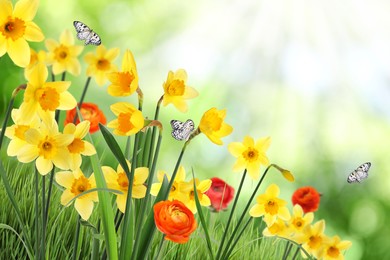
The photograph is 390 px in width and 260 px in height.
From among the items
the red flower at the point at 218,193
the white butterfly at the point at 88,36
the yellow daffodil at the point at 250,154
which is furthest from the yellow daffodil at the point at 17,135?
the red flower at the point at 218,193

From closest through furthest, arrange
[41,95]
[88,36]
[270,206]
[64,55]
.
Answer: [41,95], [88,36], [270,206], [64,55]

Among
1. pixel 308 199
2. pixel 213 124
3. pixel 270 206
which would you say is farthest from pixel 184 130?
pixel 308 199

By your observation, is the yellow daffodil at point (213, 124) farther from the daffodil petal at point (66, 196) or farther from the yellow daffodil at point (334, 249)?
the yellow daffodil at point (334, 249)

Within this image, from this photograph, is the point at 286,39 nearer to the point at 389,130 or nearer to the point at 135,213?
the point at 389,130

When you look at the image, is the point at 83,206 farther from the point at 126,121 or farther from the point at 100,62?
the point at 100,62

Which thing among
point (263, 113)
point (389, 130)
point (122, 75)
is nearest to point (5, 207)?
point (122, 75)
